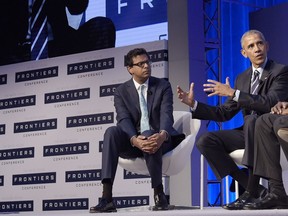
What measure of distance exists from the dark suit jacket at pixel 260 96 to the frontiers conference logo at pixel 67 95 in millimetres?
2966

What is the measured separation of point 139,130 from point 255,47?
1095mm

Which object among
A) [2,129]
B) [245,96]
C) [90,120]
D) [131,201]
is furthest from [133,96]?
[2,129]

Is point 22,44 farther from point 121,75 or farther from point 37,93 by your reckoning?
point 121,75

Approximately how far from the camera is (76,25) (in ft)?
23.8

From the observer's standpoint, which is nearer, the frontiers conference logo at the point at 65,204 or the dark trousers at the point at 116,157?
the dark trousers at the point at 116,157

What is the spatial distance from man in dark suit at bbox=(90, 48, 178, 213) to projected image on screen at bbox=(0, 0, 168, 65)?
2.14m

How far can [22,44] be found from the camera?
7.67 metres

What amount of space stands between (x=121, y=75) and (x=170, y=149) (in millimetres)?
2488

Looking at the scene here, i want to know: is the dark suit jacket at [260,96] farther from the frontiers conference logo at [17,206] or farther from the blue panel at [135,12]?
the frontiers conference logo at [17,206]

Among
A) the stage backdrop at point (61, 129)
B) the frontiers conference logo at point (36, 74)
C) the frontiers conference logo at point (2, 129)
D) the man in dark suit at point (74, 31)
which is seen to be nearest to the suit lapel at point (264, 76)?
the stage backdrop at point (61, 129)

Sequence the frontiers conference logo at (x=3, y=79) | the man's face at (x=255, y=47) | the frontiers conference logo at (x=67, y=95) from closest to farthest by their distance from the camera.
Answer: the man's face at (x=255, y=47), the frontiers conference logo at (x=67, y=95), the frontiers conference logo at (x=3, y=79)

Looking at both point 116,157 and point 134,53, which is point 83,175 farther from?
point 116,157

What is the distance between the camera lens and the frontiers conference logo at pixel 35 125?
22.7ft

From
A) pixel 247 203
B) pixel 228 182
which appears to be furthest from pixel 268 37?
pixel 247 203
